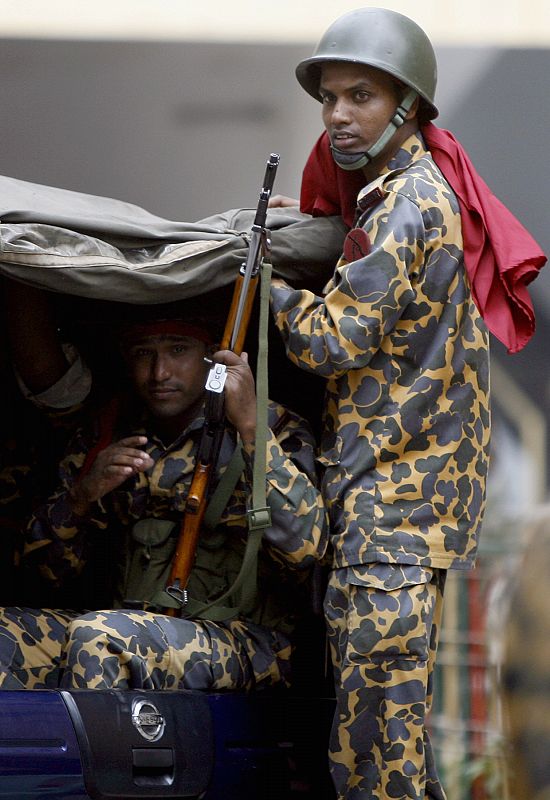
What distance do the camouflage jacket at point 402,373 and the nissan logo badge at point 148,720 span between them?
559mm

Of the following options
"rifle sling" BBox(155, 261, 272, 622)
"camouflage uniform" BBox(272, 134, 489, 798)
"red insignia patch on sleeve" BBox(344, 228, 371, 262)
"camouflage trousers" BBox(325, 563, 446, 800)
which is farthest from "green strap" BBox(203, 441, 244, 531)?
"red insignia patch on sleeve" BBox(344, 228, 371, 262)

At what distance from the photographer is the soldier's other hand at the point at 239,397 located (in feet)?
11.6

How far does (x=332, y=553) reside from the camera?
3.58 m

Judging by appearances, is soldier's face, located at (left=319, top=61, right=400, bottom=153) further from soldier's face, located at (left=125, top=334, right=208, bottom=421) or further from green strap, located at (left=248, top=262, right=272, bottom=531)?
soldier's face, located at (left=125, top=334, right=208, bottom=421)

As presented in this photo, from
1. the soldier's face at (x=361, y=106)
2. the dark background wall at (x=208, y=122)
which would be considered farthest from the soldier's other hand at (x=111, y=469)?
the dark background wall at (x=208, y=122)

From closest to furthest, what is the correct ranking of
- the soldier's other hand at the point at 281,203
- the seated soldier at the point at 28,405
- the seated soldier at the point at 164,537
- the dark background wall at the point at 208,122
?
1. the seated soldier at the point at 164,537
2. the seated soldier at the point at 28,405
3. the soldier's other hand at the point at 281,203
4. the dark background wall at the point at 208,122

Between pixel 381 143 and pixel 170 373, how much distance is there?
806mm

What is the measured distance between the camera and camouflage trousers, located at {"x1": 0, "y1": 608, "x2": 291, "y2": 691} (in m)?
3.31

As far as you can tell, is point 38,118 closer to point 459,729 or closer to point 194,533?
point 459,729

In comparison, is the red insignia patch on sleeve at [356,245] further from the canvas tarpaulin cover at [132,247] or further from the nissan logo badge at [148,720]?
the nissan logo badge at [148,720]

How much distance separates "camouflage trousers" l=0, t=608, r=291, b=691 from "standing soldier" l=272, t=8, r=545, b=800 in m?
0.27

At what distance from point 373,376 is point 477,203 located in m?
0.49

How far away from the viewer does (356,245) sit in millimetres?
3449

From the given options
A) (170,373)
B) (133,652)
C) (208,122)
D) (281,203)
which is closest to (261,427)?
(170,373)
